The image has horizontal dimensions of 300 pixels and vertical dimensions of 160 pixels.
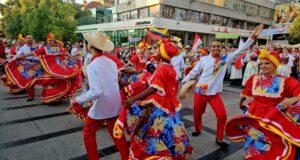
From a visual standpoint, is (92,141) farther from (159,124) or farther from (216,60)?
(216,60)

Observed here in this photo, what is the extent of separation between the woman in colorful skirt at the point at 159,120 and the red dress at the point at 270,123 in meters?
0.76

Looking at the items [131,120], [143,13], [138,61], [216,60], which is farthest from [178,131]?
[143,13]

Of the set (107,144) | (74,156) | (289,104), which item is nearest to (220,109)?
(289,104)

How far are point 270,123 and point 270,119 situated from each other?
4cm

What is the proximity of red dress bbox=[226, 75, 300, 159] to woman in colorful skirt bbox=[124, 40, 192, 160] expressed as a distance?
2.50 feet

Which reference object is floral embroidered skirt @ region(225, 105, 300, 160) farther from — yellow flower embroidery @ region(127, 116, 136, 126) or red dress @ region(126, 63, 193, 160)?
yellow flower embroidery @ region(127, 116, 136, 126)

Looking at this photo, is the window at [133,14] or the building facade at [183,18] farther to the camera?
the window at [133,14]

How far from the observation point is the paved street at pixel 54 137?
12.1 ft

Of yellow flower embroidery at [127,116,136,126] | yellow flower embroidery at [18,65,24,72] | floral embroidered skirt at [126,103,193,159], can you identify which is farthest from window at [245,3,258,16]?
yellow flower embroidery at [127,116,136,126]

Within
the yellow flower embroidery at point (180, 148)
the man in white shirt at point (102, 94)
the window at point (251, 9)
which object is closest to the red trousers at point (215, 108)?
the yellow flower embroidery at point (180, 148)

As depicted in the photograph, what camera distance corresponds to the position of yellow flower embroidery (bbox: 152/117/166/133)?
265 cm

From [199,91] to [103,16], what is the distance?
39.3 m

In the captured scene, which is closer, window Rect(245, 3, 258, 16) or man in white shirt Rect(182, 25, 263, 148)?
man in white shirt Rect(182, 25, 263, 148)

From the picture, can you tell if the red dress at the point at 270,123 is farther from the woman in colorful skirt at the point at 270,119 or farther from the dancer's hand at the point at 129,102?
the dancer's hand at the point at 129,102
